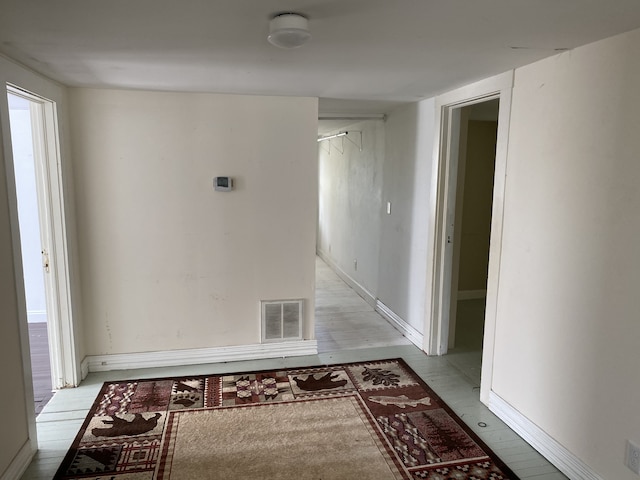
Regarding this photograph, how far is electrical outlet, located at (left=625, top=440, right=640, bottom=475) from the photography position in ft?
→ 6.16

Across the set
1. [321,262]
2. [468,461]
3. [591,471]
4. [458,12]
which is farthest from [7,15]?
[321,262]

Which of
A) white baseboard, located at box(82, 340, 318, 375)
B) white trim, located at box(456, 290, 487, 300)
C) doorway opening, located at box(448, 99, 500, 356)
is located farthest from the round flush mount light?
white trim, located at box(456, 290, 487, 300)

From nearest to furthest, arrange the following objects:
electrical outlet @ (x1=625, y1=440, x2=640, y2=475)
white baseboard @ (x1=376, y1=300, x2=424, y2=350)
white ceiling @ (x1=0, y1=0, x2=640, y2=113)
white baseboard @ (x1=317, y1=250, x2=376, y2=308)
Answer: white ceiling @ (x1=0, y1=0, x2=640, y2=113)
electrical outlet @ (x1=625, y1=440, x2=640, y2=475)
white baseboard @ (x1=376, y1=300, x2=424, y2=350)
white baseboard @ (x1=317, y1=250, x2=376, y2=308)

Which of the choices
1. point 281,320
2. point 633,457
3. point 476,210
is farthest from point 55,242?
point 476,210

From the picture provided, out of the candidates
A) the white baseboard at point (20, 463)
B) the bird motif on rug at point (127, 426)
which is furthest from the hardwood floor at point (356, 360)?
the bird motif on rug at point (127, 426)

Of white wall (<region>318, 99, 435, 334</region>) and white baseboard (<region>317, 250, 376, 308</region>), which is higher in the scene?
white wall (<region>318, 99, 435, 334</region>)

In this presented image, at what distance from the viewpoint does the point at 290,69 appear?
251cm

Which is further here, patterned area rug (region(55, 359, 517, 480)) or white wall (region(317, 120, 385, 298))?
white wall (region(317, 120, 385, 298))

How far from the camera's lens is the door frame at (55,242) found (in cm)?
287

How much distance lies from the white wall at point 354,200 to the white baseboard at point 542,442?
2305mm

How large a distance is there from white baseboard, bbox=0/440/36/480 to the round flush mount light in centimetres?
226

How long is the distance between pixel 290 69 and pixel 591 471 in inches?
98.0

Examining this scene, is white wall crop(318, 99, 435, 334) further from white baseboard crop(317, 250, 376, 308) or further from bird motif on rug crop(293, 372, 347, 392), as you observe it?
bird motif on rug crop(293, 372, 347, 392)

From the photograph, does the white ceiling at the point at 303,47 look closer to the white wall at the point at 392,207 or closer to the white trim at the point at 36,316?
the white wall at the point at 392,207
